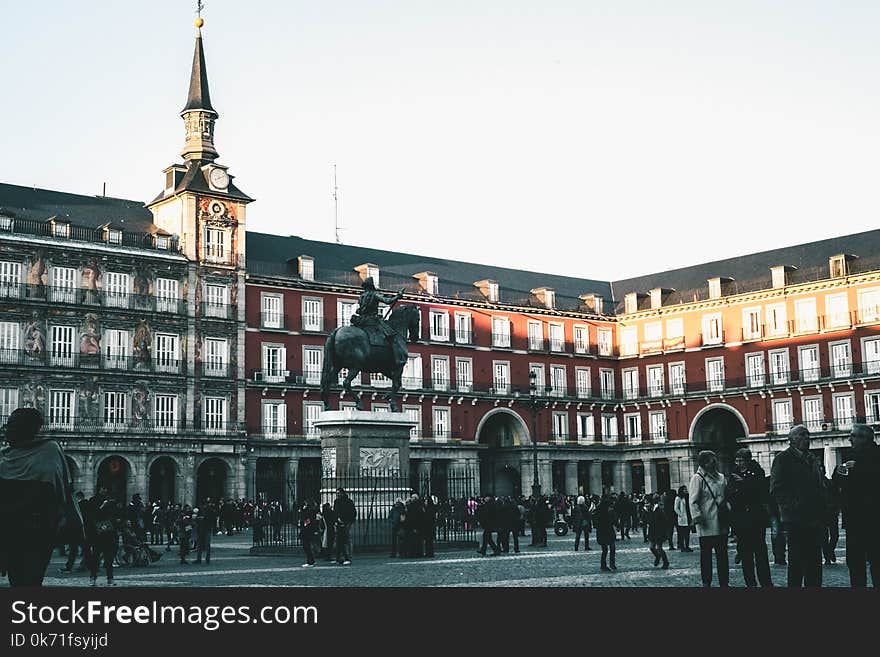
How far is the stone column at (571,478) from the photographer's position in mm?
70188

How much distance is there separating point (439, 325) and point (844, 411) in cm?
2422

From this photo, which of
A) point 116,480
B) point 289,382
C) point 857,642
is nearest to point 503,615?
point 857,642

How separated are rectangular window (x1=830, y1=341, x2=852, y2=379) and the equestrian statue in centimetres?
4395

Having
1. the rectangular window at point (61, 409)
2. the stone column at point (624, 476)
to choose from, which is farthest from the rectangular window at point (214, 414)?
the stone column at point (624, 476)

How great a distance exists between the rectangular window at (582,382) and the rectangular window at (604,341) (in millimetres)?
2100

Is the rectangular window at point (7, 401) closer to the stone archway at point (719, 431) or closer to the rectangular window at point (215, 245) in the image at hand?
the rectangular window at point (215, 245)

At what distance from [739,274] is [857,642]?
67.3 metres

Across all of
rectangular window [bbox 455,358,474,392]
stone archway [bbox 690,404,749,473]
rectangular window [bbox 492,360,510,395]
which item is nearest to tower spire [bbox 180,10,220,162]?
rectangular window [bbox 455,358,474,392]

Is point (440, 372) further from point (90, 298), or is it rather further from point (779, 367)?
point (90, 298)

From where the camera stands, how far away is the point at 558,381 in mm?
72000

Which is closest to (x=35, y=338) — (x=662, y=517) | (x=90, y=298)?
(x=90, y=298)

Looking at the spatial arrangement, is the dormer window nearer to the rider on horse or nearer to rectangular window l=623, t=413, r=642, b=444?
rectangular window l=623, t=413, r=642, b=444

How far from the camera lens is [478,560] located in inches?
933

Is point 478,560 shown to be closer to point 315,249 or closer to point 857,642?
point 857,642
